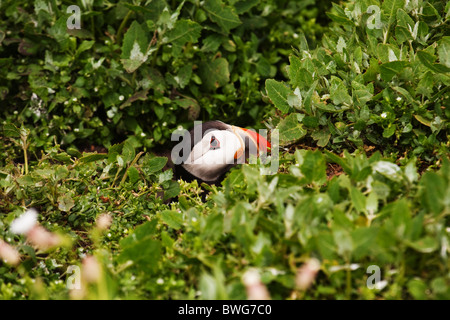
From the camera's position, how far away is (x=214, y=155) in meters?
2.77

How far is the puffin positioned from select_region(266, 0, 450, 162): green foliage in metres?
0.28

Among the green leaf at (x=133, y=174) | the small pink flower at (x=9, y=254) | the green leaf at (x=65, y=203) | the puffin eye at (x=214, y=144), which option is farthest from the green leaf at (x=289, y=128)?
the small pink flower at (x=9, y=254)

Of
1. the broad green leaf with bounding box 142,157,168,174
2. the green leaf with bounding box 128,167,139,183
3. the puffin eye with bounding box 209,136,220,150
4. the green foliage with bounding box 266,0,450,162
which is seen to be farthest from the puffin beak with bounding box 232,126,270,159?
the green leaf with bounding box 128,167,139,183

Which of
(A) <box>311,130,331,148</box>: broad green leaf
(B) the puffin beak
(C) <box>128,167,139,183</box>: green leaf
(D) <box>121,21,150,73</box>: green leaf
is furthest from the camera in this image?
(D) <box>121,21,150,73</box>: green leaf

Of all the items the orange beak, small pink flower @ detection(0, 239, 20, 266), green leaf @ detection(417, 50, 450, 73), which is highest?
the orange beak

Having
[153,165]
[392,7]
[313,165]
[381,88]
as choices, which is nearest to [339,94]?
[381,88]

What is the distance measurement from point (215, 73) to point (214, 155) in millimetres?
1112

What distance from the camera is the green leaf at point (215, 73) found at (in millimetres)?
3684

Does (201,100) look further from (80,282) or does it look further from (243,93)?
(80,282)

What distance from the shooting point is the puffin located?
2.76 m

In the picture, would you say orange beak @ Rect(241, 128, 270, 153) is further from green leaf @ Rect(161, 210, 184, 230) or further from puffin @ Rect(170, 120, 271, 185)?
green leaf @ Rect(161, 210, 184, 230)

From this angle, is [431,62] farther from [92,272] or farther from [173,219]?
[92,272]
